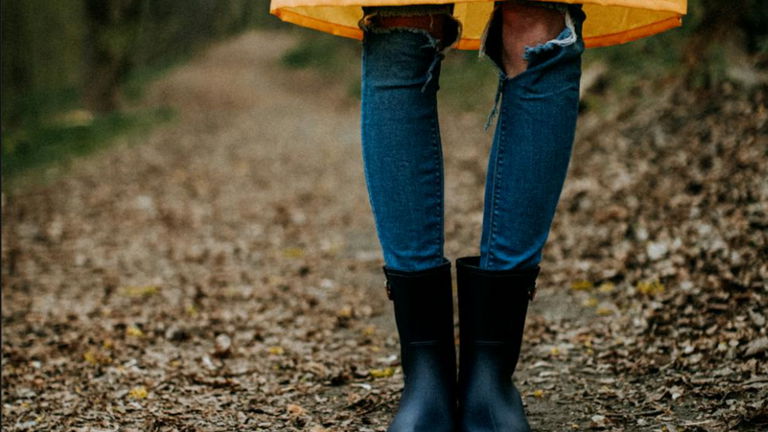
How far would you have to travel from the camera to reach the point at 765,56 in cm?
370

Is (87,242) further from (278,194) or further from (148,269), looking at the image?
(278,194)

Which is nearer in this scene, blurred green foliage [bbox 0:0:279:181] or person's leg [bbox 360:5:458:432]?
person's leg [bbox 360:5:458:432]

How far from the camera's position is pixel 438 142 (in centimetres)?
127

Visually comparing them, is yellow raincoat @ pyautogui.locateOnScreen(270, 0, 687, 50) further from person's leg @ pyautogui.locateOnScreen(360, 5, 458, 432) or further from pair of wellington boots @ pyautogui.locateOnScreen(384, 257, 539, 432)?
pair of wellington boots @ pyautogui.locateOnScreen(384, 257, 539, 432)

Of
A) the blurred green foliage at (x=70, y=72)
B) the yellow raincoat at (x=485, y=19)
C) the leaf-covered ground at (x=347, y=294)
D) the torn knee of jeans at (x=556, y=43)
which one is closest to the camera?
the torn knee of jeans at (x=556, y=43)

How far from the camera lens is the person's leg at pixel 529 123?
1.17 meters

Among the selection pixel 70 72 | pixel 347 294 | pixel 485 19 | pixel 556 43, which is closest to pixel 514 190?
pixel 556 43

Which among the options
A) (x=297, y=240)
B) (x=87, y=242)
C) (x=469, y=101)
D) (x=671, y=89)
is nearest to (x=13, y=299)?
(x=87, y=242)

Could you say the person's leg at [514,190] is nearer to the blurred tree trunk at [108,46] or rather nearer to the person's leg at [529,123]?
the person's leg at [529,123]

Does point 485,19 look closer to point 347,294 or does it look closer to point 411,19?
point 411,19

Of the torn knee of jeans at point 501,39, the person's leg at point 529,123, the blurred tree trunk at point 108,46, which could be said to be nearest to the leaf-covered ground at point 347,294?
the person's leg at point 529,123

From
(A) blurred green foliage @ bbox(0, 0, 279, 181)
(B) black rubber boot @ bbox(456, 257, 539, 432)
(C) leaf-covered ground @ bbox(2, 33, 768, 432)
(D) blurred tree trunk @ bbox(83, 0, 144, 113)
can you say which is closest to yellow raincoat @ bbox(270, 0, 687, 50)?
(B) black rubber boot @ bbox(456, 257, 539, 432)

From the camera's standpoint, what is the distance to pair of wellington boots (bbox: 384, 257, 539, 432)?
1238 millimetres

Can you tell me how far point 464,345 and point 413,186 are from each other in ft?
1.01
